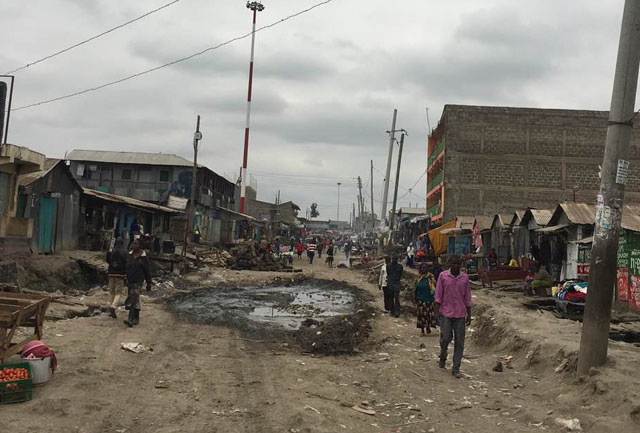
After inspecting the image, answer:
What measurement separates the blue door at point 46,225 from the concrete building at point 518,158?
27972 millimetres

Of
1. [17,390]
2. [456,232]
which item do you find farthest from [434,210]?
[17,390]

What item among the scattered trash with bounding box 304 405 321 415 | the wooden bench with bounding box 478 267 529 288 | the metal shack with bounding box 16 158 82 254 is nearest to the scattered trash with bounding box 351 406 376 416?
the scattered trash with bounding box 304 405 321 415

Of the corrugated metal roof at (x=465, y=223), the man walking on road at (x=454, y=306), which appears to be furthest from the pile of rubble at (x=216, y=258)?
the man walking on road at (x=454, y=306)

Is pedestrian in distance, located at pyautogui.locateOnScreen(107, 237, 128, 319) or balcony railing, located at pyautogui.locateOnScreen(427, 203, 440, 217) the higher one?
balcony railing, located at pyautogui.locateOnScreen(427, 203, 440, 217)

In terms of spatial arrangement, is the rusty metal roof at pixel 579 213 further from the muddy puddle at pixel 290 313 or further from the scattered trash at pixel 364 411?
the scattered trash at pixel 364 411

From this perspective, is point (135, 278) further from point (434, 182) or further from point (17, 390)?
point (434, 182)

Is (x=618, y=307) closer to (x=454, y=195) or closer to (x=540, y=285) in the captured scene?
(x=540, y=285)

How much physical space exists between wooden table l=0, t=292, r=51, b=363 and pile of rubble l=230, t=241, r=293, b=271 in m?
23.2

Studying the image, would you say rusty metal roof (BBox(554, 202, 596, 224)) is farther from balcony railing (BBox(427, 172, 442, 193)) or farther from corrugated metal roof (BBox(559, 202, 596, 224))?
balcony railing (BBox(427, 172, 442, 193))

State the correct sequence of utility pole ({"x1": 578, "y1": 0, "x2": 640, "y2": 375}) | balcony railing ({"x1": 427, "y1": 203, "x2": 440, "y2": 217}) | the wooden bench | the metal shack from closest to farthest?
utility pole ({"x1": 578, "y1": 0, "x2": 640, "y2": 375}) → the metal shack → the wooden bench → balcony railing ({"x1": 427, "y1": 203, "x2": 440, "y2": 217})

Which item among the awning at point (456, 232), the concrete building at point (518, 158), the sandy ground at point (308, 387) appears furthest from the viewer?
the concrete building at point (518, 158)

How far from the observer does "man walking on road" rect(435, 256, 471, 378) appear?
7973mm

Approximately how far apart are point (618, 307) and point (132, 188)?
34681 millimetres

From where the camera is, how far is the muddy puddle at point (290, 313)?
35.0ft
